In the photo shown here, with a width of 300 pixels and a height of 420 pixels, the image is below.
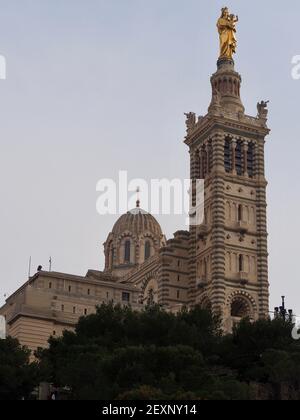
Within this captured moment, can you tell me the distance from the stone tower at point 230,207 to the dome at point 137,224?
1961cm

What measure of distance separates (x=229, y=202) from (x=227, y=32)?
18480 millimetres

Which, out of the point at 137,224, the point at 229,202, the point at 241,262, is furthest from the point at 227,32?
the point at 137,224

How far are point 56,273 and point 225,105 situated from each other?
91.2 ft

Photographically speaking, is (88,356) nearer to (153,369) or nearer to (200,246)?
(153,369)

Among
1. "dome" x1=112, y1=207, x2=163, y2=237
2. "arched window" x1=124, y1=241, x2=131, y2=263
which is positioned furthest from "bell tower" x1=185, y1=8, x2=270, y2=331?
"arched window" x1=124, y1=241, x2=131, y2=263

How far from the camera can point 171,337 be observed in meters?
66.5

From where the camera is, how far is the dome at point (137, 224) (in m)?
124

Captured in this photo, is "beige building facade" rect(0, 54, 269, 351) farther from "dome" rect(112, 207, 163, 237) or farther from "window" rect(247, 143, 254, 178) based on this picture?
"dome" rect(112, 207, 163, 237)

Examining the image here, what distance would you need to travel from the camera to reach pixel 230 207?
100875 millimetres

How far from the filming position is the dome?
124 meters

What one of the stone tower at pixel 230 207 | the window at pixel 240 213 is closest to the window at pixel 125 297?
the stone tower at pixel 230 207

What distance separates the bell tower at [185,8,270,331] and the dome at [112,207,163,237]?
19478mm

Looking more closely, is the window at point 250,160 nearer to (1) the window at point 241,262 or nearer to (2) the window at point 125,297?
(1) the window at point 241,262

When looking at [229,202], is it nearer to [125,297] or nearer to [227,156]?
[227,156]
